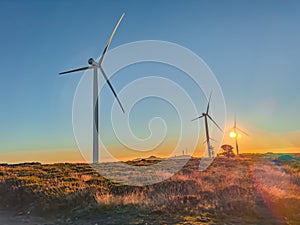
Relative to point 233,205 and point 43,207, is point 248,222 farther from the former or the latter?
point 43,207

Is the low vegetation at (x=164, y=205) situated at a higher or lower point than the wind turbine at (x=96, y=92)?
lower

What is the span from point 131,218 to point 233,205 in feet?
13.8

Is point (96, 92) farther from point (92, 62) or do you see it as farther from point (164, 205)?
point (164, 205)

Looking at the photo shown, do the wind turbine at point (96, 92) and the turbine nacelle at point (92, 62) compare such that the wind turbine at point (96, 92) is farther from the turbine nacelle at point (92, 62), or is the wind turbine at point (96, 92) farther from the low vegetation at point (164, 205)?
the low vegetation at point (164, 205)

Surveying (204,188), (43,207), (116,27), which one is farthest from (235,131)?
(43,207)

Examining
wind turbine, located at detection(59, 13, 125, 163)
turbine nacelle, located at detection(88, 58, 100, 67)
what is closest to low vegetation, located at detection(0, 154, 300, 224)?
wind turbine, located at detection(59, 13, 125, 163)

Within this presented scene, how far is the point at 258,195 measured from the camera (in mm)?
14172

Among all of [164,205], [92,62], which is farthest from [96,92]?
[164,205]

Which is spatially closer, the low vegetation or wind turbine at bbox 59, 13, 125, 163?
the low vegetation

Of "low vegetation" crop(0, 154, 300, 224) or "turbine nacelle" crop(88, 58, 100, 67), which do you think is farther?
"turbine nacelle" crop(88, 58, 100, 67)

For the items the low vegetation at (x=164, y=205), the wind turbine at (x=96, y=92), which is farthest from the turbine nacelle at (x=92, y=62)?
the low vegetation at (x=164, y=205)

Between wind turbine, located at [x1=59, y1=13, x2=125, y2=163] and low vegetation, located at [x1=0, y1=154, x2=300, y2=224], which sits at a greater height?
wind turbine, located at [x1=59, y1=13, x2=125, y2=163]

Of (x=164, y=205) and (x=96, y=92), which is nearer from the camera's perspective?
(x=164, y=205)

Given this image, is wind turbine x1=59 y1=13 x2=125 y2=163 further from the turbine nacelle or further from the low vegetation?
the low vegetation
